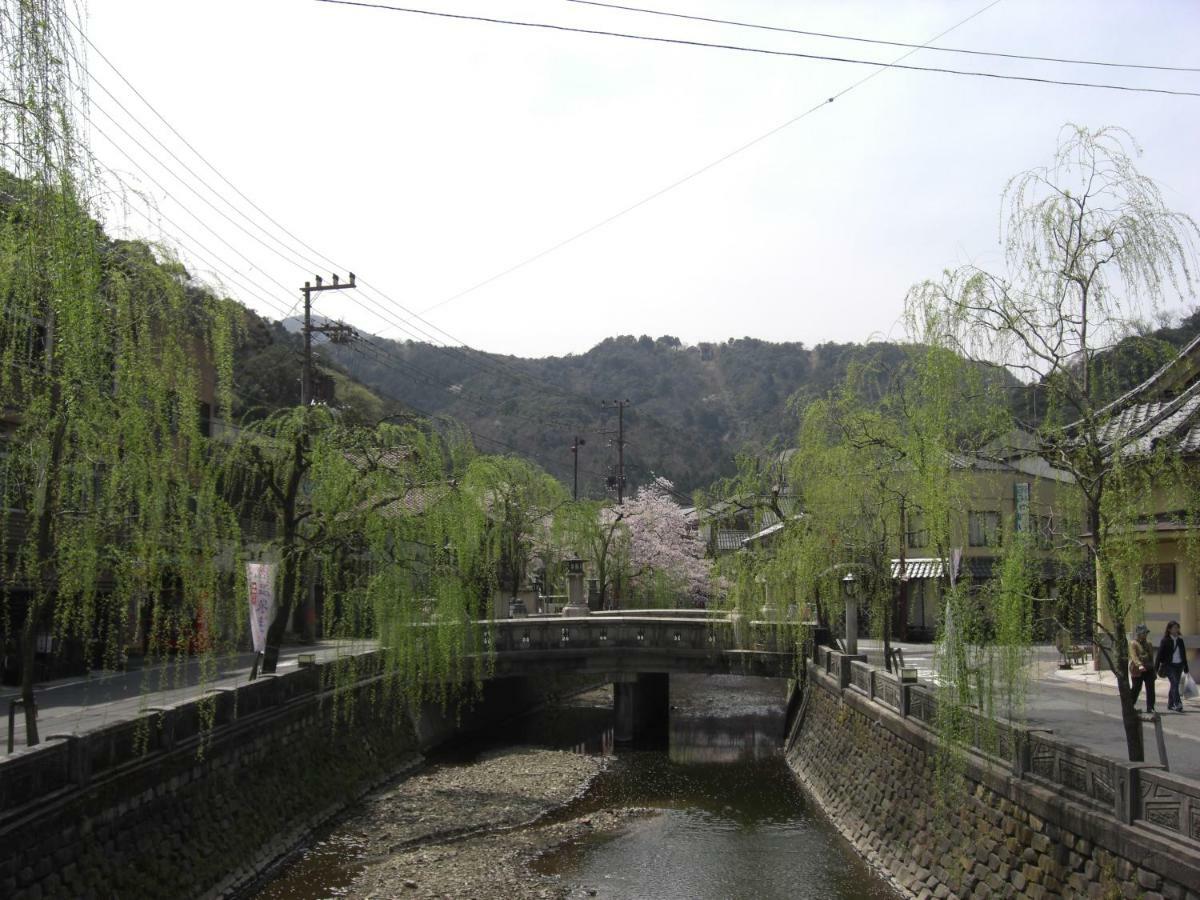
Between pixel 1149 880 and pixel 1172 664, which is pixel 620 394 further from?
pixel 1149 880

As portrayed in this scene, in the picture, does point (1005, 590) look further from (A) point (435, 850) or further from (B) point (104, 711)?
(B) point (104, 711)

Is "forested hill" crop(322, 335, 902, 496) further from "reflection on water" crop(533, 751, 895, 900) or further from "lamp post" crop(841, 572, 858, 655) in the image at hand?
"reflection on water" crop(533, 751, 895, 900)

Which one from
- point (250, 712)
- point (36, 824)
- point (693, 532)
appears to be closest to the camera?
point (36, 824)

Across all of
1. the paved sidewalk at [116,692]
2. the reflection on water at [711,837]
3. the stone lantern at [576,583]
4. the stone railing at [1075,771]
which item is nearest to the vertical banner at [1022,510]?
the stone railing at [1075,771]

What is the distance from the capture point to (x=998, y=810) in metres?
12.5

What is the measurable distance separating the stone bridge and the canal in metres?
2.16

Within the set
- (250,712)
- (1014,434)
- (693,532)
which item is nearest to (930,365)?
(1014,434)

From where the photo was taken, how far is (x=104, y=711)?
1705cm

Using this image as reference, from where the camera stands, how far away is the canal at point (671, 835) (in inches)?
607

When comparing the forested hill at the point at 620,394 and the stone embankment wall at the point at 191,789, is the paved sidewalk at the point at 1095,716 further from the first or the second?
the forested hill at the point at 620,394

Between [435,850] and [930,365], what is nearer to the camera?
[930,365]

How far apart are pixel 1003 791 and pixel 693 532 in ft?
133

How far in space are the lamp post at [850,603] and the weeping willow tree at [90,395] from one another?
13.1 meters

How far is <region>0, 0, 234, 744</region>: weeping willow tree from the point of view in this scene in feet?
30.2
